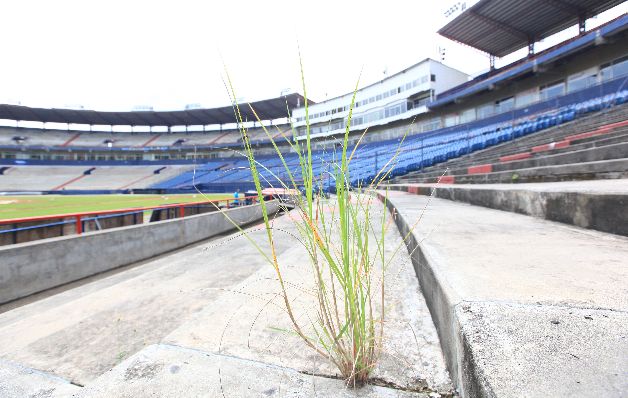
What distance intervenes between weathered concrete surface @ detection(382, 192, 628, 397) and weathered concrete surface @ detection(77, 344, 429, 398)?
0.30 meters

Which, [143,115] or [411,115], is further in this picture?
[143,115]

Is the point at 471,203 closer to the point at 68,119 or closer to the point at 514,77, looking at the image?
the point at 514,77

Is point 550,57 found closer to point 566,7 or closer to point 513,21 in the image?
point 566,7

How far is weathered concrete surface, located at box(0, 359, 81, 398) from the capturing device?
1.15 meters

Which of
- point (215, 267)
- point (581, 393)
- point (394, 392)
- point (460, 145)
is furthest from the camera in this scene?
point (460, 145)

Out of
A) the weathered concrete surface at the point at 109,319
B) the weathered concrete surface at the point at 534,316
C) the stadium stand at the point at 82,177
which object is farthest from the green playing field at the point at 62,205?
the stadium stand at the point at 82,177

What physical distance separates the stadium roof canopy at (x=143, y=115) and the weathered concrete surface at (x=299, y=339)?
127 ft

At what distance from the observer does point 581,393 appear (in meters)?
0.53

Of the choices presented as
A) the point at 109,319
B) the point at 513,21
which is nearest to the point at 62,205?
the point at 109,319

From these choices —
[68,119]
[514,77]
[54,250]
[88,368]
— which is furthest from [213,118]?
[88,368]

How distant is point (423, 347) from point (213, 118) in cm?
4718

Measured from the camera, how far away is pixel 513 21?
62.9ft

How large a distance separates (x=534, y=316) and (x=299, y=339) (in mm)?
867

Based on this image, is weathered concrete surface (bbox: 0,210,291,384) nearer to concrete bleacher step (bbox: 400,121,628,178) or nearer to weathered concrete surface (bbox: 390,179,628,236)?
weathered concrete surface (bbox: 390,179,628,236)
